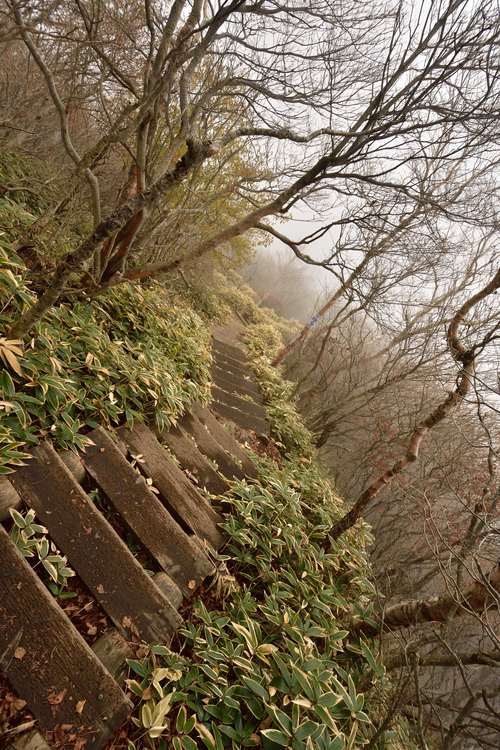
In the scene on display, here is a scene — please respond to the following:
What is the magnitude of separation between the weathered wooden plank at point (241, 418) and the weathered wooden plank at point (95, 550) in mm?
2510

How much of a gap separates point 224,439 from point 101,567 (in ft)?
6.52

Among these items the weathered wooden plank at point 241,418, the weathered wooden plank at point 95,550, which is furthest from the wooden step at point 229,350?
the weathered wooden plank at point 95,550

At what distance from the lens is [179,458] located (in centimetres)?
292

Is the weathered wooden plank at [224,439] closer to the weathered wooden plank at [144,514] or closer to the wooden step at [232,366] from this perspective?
the weathered wooden plank at [144,514]

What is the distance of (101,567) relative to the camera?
183cm

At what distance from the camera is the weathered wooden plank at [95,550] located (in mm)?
1782

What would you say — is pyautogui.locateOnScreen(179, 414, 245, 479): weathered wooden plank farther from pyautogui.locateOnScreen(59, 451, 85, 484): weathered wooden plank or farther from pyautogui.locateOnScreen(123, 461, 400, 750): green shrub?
pyautogui.locateOnScreen(59, 451, 85, 484): weathered wooden plank

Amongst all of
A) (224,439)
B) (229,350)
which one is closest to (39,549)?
(224,439)

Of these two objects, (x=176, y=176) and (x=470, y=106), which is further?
(x=470, y=106)

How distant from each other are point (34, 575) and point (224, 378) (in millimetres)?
3918

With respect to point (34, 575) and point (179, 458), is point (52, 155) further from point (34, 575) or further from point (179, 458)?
point (34, 575)

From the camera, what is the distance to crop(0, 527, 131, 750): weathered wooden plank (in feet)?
4.49

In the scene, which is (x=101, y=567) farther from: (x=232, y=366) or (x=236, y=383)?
(x=232, y=366)

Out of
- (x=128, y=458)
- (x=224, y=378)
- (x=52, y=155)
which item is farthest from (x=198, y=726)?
(x=52, y=155)
